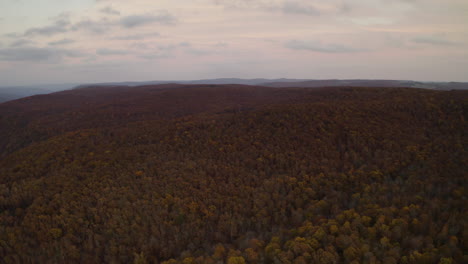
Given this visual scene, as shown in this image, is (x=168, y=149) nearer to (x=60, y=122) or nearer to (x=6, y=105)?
(x=60, y=122)

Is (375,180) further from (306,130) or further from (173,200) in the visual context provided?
(173,200)

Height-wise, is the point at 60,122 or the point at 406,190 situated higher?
the point at 60,122

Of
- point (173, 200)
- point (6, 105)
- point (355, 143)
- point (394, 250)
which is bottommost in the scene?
point (173, 200)

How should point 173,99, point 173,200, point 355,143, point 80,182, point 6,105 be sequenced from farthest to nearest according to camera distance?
point 6,105 → point 173,99 → point 355,143 → point 80,182 → point 173,200

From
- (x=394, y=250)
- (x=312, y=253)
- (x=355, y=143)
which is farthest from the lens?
(x=355, y=143)

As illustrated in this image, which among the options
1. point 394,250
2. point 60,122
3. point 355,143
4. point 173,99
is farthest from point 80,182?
point 173,99

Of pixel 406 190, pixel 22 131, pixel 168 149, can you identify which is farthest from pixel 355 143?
pixel 22 131

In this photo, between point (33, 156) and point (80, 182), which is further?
point (33, 156)
